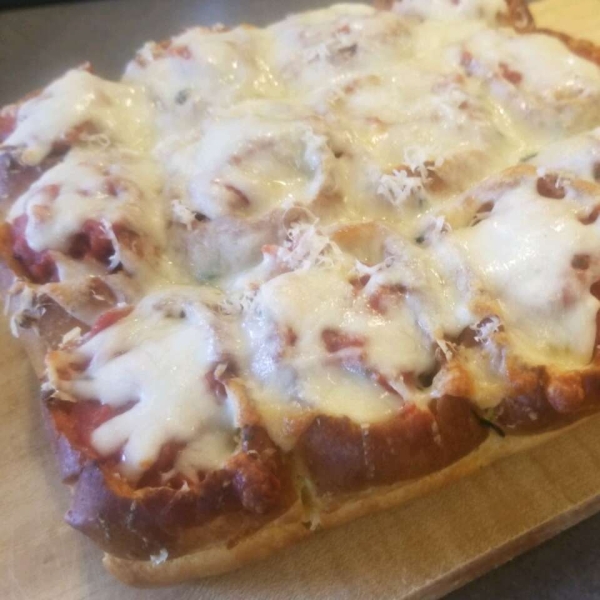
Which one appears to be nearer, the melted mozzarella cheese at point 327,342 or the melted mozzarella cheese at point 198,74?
the melted mozzarella cheese at point 327,342

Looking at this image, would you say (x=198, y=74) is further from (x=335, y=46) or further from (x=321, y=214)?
(x=321, y=214)

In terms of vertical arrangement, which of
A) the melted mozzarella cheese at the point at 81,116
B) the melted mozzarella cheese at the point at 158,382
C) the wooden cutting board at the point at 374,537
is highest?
the melted mozzarella cheese at the point at 81,116

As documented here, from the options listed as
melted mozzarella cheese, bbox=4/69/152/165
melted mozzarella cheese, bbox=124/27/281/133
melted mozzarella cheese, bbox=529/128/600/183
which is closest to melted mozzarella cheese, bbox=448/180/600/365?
melted mozzarella cheese, bbox=529/128/600/183

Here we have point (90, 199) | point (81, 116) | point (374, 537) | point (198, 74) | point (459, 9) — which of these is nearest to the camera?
point (374, 537)

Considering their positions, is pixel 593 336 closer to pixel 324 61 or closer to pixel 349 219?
pixel 349 219

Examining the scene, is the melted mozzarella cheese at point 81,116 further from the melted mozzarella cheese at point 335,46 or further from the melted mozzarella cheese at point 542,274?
the melted mozzarella cheese at point 542,274

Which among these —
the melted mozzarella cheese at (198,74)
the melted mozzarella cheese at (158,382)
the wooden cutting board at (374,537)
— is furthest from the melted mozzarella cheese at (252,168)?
the wooden cutting board at (374,537)

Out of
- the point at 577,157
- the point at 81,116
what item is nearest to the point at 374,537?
the point at 577,157
